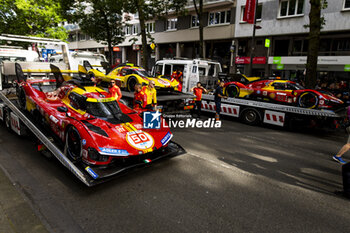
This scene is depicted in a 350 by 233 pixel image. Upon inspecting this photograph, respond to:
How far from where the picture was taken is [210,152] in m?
6.27

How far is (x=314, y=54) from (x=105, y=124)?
10872mm

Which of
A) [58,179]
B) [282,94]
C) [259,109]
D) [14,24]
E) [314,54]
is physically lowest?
[58,179]

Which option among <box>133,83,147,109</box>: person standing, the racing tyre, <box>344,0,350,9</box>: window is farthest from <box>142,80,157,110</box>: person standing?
<box>344,0,350,9</box>: window

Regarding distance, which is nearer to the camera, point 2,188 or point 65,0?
point 2,188

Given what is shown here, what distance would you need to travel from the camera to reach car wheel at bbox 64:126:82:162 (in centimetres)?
468

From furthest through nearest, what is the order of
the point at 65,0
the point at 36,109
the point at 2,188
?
the point at 65,0, the point at 36,109, the point at 2,188

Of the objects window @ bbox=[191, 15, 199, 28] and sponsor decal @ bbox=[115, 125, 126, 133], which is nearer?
sponsor decal @ bbox=[115, 125, 126, 133]

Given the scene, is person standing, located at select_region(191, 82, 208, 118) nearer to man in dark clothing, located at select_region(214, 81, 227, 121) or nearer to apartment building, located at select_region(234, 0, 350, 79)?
man in dark clothing, located at select_region(214, 81, 227, 121)

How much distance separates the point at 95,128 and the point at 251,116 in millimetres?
7296

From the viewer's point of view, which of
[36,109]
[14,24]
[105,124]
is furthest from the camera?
[14,24]

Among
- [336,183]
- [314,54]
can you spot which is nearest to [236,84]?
[314,54]

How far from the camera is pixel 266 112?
945 cm

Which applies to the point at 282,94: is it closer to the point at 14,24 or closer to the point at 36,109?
the point at 36,109

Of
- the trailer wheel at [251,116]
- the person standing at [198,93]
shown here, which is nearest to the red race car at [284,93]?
the trailer wheel at [251,116]
